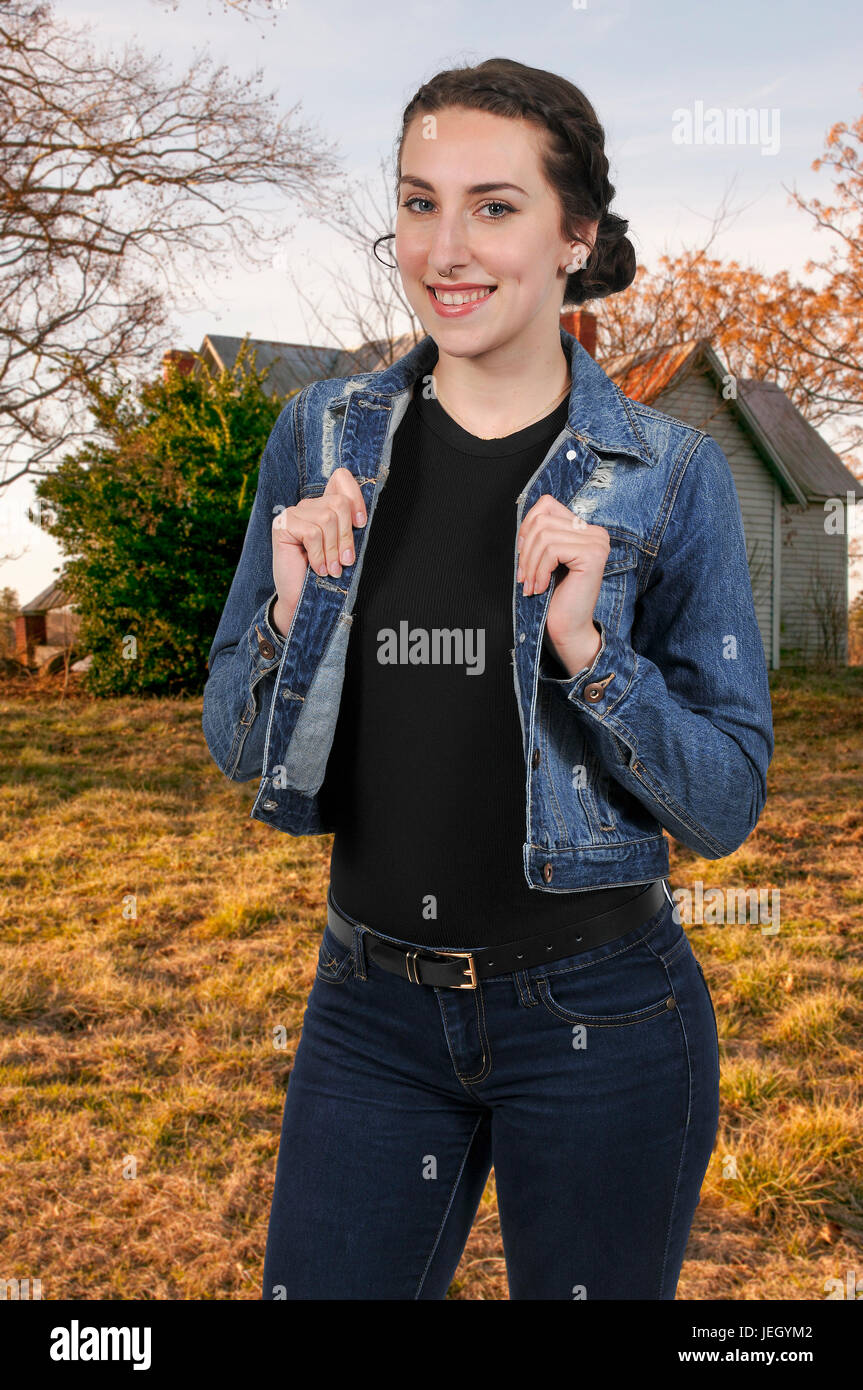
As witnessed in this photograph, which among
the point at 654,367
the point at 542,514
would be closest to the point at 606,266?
the point at 542,514

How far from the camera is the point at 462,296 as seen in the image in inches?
72.4

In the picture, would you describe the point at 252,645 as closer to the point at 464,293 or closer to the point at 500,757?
the point at 500,757

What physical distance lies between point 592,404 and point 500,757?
2.06 ft

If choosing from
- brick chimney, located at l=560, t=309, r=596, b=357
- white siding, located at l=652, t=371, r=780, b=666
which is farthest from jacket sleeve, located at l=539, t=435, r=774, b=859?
white siding, located at l=652, t=371, r=780, b=666

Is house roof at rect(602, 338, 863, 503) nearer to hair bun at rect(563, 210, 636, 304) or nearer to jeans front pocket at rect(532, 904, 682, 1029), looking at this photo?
hair bun at rect(563, 210, 636, 304)

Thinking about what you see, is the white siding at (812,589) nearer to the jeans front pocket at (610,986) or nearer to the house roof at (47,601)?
the house roof at (47,601)

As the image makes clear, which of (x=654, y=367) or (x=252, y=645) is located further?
(x=654, y=367)

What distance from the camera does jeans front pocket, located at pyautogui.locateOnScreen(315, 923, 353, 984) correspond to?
1822 mm

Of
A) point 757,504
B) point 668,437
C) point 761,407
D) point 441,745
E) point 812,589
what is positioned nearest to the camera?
point 441,745

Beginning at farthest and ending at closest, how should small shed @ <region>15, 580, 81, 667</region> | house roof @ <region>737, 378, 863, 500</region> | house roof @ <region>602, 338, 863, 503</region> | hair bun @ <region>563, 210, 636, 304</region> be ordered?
house roof @ <region>737, 378, 863, 500</region>, small shed @ <region>15, 580, 81, 667</region>, house roof @ <region>602, 338, 863, 503</region>, hair bun @ <region>563, 210, 636, 304</region>

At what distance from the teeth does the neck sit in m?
0.09

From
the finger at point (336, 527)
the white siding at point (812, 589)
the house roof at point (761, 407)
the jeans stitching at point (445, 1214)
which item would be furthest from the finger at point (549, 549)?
the white siding at point (812, 589)

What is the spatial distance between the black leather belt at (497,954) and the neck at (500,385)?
83 centimetres
